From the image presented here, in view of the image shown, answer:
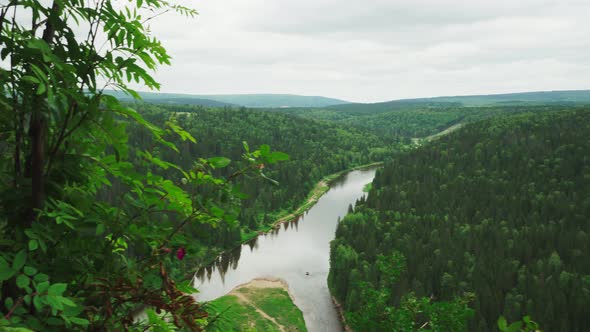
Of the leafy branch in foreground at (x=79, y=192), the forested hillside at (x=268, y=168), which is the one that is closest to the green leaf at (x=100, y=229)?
the leafy branch in foreground at (x=79, y=192)

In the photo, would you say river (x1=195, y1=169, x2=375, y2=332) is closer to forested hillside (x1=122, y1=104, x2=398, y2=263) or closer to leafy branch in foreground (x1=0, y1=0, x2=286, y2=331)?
forested hillside (x1=122, y1=104, x2=398, y2=263)

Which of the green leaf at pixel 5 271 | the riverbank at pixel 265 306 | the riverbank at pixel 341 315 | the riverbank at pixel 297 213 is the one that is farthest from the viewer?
the riverbank at pixel 297 213

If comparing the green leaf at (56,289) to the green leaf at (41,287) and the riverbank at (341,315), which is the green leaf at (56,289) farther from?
the riverbank at (341,315)

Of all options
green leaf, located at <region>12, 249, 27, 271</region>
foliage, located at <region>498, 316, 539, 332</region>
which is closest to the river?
foliage, located at <region>498, 316, 539, 332</region>

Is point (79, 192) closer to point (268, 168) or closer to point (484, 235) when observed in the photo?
point (484, 235)

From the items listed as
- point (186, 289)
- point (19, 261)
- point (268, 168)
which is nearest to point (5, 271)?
point (19, 261)
